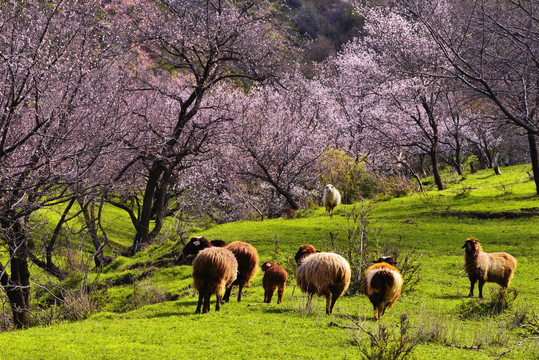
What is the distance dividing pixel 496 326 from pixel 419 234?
9220mm

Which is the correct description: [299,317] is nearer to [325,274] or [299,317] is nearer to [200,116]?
[325,274]

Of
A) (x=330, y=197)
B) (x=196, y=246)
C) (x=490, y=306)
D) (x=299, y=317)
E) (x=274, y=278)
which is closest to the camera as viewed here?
(x=299, y=317)

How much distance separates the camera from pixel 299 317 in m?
9.01

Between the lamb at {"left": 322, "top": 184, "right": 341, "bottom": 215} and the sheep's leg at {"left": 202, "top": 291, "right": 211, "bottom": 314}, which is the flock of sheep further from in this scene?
the lamb at {"left": 322, "top": 184, "right": 341, "bottom": 215}

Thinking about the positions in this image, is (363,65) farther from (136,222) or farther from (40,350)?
(40,350)

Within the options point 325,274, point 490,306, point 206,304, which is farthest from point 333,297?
point 490,306

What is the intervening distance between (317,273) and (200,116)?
2267cm

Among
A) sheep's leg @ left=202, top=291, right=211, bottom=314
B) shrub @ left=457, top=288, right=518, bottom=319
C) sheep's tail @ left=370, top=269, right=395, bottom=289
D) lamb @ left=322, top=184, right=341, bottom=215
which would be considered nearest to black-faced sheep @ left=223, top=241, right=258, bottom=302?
sheep's leg @ left=202, top=291, right=211, bottom=314

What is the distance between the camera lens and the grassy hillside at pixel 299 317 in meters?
7.19

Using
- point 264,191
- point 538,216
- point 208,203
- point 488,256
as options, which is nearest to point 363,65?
point 264,191

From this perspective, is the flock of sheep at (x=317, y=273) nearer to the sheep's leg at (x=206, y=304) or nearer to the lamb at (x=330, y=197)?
the sheep's leg at (x=206, y=304)

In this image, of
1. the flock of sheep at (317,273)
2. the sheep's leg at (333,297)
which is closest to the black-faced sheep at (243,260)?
the flock of sheep at (317,273)

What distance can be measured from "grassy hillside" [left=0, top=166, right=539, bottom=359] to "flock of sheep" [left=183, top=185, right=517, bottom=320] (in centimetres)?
35

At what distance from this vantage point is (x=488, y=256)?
10.6m
